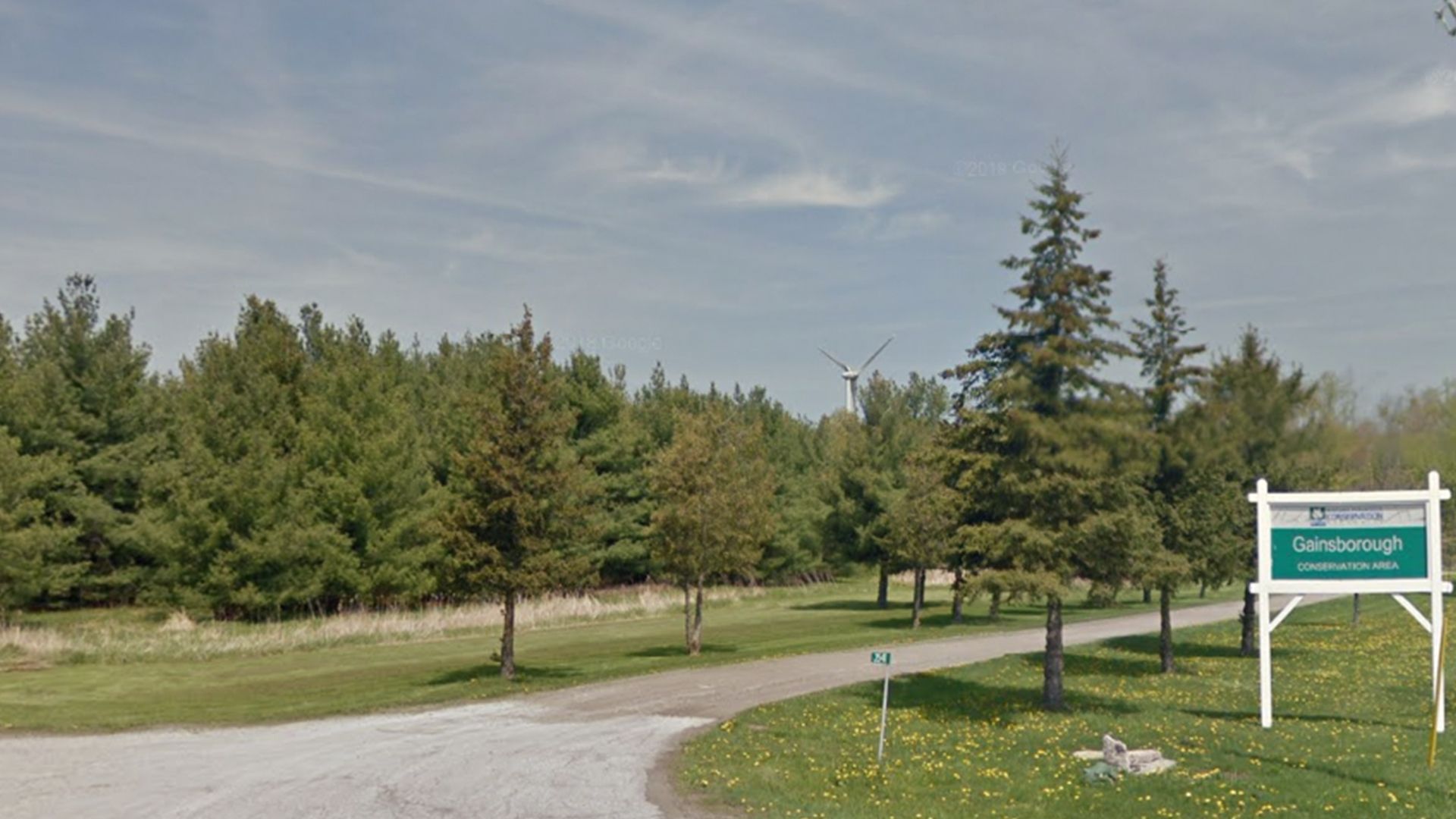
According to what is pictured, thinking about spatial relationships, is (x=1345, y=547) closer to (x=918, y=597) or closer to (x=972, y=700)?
(x=972, y=700)

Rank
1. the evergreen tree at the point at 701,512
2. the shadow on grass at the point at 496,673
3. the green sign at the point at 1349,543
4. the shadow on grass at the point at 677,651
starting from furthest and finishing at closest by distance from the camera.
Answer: the shadow on grass at the point at 677,651 < the evergreen tree at the point at 701,512 < the shadow on grass at the point at 496,673 < the green sign at the point at 1349,543

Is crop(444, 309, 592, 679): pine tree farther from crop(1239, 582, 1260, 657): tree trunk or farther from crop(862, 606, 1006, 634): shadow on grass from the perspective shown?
crop(1239, 582, 1260, 657): tree trunk

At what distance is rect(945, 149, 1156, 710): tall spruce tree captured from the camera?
24094mm

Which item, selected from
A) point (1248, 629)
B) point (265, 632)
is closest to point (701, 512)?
point (1248, 629)

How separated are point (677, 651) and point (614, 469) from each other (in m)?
37.0

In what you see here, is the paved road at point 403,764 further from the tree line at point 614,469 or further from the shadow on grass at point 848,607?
the shadow on grass at point 848,607

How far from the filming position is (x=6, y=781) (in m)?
18.8

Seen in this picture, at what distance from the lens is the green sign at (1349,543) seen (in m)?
22.5

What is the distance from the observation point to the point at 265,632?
47094mm

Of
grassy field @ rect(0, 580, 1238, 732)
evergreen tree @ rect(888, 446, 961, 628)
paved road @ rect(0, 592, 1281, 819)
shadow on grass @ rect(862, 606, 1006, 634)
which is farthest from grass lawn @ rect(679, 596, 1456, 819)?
shadow on grass @ rect(862, 606, 1006, 634)

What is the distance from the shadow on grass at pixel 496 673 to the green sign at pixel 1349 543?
1816cm

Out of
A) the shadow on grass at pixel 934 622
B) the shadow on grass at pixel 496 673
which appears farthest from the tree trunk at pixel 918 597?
the shadow on grass at pixel 496 673

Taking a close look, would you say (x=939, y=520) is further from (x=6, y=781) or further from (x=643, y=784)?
(x=6, y=781)

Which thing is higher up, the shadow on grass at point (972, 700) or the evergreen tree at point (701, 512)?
the evergreen tree at point (701, 512)
